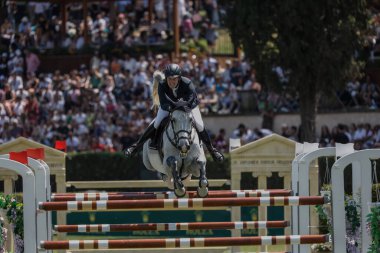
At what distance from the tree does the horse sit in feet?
41.1

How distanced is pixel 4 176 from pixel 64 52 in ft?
56.3

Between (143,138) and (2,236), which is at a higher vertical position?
(143,138)

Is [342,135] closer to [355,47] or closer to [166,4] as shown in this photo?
[355,47]

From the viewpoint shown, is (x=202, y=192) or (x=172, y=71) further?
(x=172, y=71)

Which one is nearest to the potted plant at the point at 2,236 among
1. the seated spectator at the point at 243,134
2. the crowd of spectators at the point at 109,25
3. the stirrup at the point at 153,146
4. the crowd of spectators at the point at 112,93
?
the stirrup at the point at 153,146

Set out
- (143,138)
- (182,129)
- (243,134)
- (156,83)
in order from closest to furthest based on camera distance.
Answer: (182,129), (143,138), (156,83), (243,134)

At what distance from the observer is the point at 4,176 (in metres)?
15.3

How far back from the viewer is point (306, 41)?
997 inches

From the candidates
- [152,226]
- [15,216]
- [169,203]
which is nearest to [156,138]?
[15,216]

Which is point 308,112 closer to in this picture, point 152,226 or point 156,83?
point 156,83

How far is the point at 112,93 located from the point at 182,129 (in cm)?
1612

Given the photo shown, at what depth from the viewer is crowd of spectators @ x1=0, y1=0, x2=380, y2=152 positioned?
26469mm

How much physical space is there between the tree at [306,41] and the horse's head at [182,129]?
12694mm

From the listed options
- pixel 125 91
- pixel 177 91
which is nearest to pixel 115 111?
pixel 125 91
